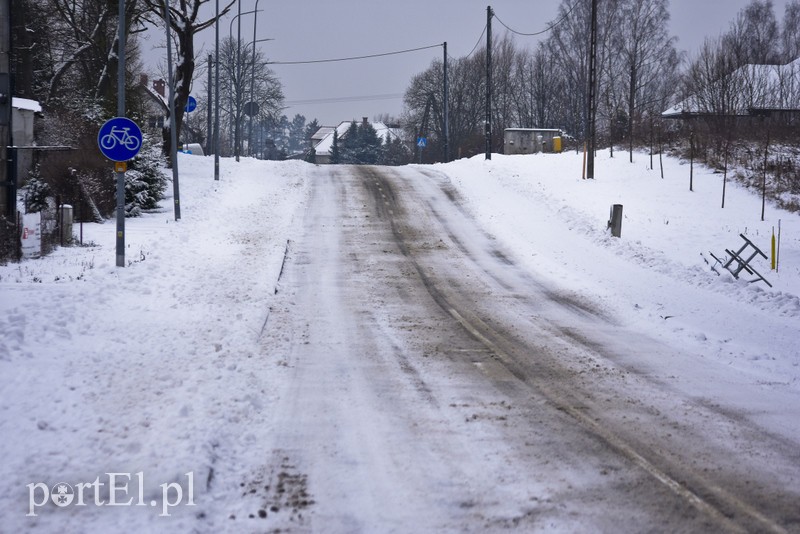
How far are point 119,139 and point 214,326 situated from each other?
211 inches

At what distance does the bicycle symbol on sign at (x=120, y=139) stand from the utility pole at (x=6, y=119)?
275 cm

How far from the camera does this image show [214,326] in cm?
1098

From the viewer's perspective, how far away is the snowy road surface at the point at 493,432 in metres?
5.48

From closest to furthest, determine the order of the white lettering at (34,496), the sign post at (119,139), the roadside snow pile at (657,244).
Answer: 1. the white lettering at (34,496)
2. the roadside snow pile at (657,244)
3. the sign post at (119,139)

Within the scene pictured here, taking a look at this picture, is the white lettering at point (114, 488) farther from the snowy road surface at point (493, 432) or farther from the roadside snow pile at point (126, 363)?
the snowy road surface at point (493, 432)

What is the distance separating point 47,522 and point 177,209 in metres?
18.0

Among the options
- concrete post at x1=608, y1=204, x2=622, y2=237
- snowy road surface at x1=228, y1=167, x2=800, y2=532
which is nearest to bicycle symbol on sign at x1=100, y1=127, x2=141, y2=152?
snowy road surface at x1=228, y1=167, x2=800, y2=532

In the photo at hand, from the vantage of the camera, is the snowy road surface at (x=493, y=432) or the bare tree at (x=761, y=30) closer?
the snowy road surface at (x=493, y=432)

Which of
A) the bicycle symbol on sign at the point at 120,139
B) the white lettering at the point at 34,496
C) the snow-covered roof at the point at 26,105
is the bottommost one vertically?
the white lettering at the point at 34,496

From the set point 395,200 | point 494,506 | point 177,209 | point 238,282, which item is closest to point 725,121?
point 395,200

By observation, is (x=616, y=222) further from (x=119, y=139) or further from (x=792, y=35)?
(x=792, y=35)

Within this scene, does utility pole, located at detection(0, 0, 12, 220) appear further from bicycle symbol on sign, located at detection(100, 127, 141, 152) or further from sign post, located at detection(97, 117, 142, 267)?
bicycle symbol on sign, located at detection(100, 127, 141, 152)

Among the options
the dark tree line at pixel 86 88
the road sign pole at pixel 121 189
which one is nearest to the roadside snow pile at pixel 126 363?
the road sign pole at pixel 121 189

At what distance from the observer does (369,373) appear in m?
9.30
